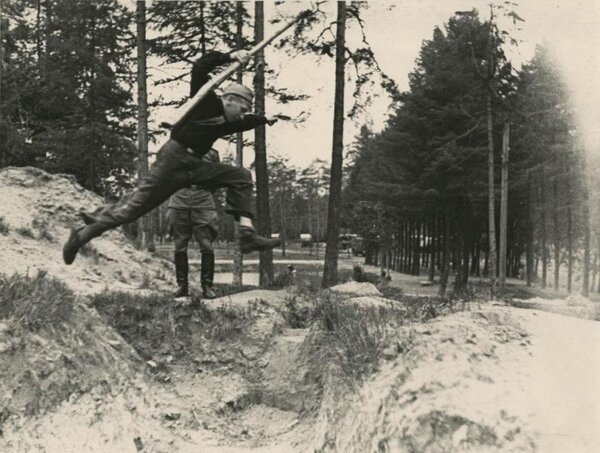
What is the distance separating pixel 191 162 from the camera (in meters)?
5.52

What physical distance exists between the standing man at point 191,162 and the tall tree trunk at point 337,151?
8.82 meters

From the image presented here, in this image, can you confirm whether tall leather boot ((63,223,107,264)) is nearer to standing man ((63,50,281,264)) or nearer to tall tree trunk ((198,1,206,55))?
standing man ((63,50,281,264))

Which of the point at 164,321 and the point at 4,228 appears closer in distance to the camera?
the point at 164,321

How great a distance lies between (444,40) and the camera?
26.8 metres

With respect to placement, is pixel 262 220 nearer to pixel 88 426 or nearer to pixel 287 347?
pixel 287 347

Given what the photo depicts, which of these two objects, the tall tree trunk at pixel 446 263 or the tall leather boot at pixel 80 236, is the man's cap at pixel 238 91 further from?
the tall tree trunk at pixel 446 263

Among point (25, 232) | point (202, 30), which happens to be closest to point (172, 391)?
point (25, 232)

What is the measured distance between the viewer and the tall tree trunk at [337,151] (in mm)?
14266

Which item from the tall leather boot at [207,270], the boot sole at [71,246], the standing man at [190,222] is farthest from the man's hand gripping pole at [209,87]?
the tall leather boot at [207,270]

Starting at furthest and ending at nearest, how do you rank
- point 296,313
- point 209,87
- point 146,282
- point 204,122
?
point 146,282
point 296,313
point 204,122
point 209,87

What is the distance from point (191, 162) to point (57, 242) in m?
5.04

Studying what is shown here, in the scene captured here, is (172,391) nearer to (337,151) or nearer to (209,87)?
(209,87)

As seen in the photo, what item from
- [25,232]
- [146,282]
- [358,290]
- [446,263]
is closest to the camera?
[25,232]

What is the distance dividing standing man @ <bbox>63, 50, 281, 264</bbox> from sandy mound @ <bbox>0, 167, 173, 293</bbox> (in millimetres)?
2411
